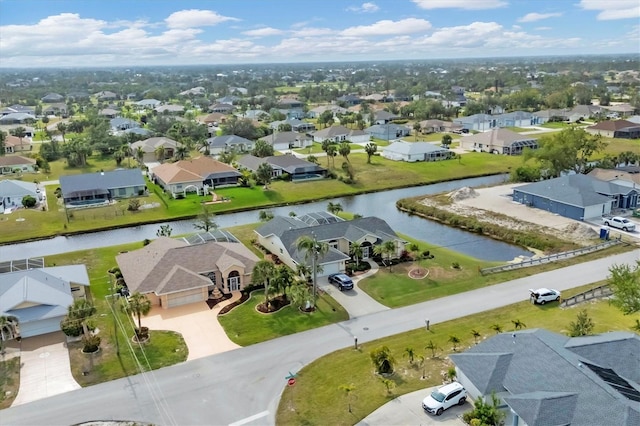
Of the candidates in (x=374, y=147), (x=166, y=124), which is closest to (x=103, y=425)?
(x=374, y=147)

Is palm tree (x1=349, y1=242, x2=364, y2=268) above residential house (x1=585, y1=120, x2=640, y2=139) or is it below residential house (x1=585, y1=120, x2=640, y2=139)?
below

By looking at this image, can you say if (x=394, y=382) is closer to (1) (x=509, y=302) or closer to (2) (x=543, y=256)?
(1) (x=509, y=302)

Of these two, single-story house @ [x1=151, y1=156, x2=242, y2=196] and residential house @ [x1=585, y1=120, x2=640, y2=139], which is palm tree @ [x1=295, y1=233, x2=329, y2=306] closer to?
single-story house @ [x1=151, y1=156, x2=242, y2=196]

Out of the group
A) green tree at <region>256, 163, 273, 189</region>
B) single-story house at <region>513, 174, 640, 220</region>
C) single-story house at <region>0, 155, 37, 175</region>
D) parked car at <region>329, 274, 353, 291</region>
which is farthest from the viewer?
single-story house at <region>0, 155, 37, 175</region>

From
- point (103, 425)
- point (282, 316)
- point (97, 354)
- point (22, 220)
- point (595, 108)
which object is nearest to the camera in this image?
point (103, 425)

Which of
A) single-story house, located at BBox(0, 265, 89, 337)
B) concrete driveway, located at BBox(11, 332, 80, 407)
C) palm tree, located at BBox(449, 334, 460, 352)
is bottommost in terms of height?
concrete driveway, located at BBox(11, 332, 80, 407)

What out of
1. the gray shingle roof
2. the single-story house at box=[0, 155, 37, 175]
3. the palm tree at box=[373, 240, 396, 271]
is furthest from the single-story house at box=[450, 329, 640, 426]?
the single-story house at box=[0, 155, 37, 175]

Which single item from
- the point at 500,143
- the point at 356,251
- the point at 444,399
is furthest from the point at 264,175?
the point at 444,399
